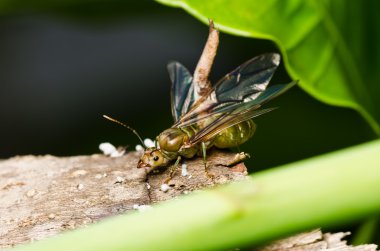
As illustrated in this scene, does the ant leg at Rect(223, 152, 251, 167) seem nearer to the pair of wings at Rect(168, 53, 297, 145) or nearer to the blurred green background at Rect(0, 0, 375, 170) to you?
the pair of wings at Rect(168, 53, 297, 145)

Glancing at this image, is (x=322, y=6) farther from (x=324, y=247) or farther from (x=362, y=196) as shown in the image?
(x=362, y=196)

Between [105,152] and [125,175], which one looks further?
[105,152]

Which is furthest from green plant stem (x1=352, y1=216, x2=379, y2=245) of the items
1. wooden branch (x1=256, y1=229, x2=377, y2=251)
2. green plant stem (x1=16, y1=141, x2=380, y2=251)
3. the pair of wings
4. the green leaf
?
green plant stem (x1=16, y1=141, x2=380, y2=251)

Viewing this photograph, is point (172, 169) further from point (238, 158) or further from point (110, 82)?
point (110, 82)

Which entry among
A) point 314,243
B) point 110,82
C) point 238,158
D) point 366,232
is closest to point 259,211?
point 314,243

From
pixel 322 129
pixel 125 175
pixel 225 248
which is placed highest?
pixel 322 129

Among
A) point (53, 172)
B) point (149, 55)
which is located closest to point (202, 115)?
point (53, 172)
